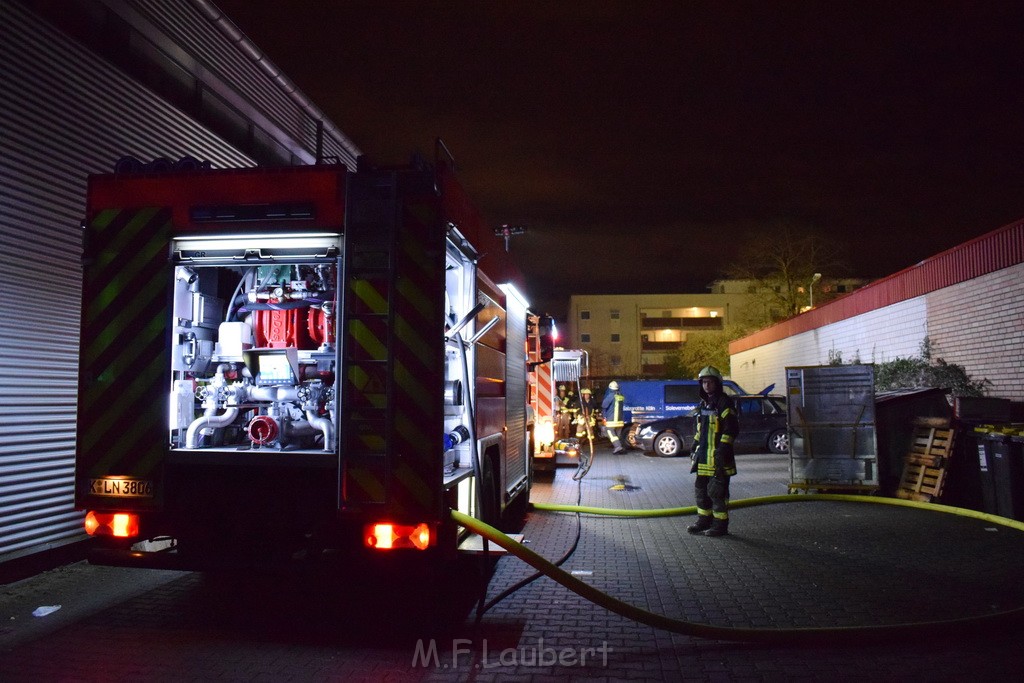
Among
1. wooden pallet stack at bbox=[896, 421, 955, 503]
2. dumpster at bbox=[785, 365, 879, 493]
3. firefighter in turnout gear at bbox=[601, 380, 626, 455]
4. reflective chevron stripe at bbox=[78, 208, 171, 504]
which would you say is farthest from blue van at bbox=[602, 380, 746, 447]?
reflective chevron stripe at bbox=[78, 208, 171, 504]

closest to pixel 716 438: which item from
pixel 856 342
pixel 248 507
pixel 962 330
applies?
pixel 248 507

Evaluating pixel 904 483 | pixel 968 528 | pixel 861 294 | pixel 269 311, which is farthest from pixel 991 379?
pixel 269 311

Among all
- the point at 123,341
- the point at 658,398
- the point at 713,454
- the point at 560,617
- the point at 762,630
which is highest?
the point at 123,341

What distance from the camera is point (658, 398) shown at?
2298 centimetres

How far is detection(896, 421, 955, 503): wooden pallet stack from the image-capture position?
9.41 metres

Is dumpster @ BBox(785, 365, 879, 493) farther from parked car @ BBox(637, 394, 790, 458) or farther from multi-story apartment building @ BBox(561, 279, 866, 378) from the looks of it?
multi-story apartment building @ BBox(561, 279, 866, 378)

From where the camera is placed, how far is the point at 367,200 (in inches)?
167

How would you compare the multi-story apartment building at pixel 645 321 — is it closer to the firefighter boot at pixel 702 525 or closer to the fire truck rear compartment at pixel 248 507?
the firefighter boot at pixel 702 525

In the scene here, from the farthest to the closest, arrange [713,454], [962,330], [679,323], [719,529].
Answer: [679,323] → [962,330] → [719,529] → [713,454]

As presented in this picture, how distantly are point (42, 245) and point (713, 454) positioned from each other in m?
7.09

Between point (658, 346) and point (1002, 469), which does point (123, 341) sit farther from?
point (658, 346)

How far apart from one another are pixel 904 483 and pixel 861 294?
902cm

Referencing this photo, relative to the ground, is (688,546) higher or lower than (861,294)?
lower

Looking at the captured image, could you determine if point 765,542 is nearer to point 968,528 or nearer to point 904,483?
point 968,528
